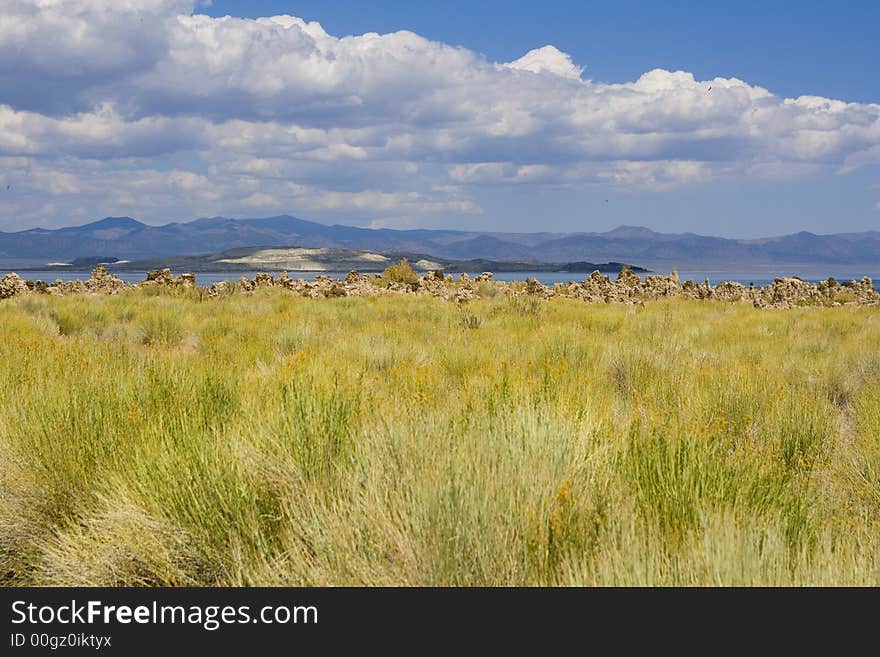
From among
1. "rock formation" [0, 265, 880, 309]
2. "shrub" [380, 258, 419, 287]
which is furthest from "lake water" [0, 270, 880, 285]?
"shrub" [380, 258, 419, 287]

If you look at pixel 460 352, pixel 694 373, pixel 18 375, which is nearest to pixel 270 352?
pixel 460 352

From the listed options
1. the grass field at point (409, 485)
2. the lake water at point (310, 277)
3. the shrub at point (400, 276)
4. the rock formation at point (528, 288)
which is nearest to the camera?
the grass field at point (409, 485)

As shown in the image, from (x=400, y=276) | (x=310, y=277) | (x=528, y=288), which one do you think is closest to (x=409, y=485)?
(x=528, y=288)

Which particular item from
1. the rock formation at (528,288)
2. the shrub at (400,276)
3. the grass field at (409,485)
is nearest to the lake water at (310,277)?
the rock formation at (528,288)

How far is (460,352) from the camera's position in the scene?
821 centimetres

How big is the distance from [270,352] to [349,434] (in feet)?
17.4

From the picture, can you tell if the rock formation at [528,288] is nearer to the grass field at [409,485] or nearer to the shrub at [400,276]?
the shrub at [400,276]

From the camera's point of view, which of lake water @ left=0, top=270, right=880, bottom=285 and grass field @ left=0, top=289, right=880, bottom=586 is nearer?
grass field @ left=0, top=289, right=880, bottom=586

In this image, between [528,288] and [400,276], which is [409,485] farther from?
[400,276]

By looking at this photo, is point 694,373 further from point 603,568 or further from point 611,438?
point 603,568

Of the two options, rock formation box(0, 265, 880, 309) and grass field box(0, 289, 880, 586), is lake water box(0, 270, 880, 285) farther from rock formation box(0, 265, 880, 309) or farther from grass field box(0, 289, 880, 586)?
grass field box(0, 289, 880, 586)

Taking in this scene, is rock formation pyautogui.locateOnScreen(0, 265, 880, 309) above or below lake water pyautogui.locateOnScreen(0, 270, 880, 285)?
below

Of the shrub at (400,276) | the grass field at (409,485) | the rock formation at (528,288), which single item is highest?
the shrub at (400,276)

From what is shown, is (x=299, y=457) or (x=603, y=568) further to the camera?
(x=299, y=457)
